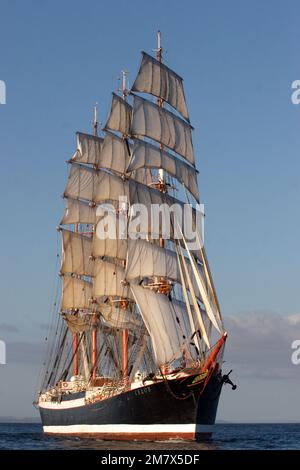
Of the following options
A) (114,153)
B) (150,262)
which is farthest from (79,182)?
(150,262)

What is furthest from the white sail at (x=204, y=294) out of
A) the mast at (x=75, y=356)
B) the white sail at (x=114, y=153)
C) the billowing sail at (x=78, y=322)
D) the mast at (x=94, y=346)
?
the mast at (x=75, y=356)

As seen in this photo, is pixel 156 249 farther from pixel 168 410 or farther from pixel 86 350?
pixel 86 350

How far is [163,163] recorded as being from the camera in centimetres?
Result: 9319

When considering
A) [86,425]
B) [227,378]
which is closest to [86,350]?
[86,425]

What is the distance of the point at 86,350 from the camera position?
107375mm

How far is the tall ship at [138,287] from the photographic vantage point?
77750 mm

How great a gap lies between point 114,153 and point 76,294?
19.2 meters

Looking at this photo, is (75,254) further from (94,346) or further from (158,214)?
(158,214)

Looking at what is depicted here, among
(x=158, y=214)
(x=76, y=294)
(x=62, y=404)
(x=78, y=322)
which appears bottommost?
(x=62, y=404)

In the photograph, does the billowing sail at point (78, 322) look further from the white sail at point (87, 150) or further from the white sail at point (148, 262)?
the white sail at point (148, 262)

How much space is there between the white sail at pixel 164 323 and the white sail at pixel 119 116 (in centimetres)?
2220
